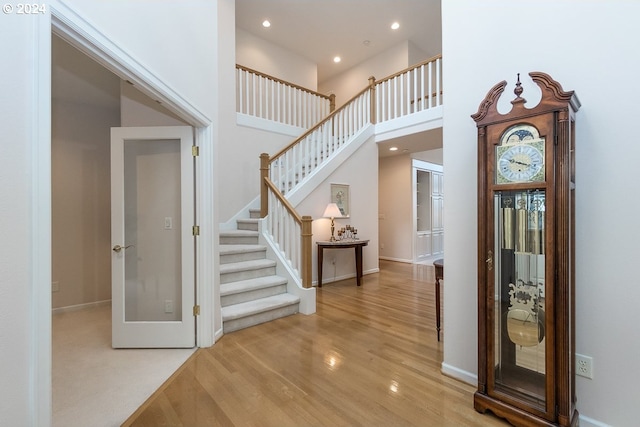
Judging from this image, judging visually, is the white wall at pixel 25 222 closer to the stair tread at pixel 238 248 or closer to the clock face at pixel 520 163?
the clock face at pixel 520 163

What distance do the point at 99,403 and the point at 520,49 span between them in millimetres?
3519

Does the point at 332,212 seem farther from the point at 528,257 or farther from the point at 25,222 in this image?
the point at 25,222

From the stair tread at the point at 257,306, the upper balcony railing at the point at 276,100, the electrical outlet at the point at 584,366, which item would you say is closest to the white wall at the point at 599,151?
the electrical outlet at the point at 584,366

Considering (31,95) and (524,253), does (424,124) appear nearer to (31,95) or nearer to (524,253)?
(524,253)

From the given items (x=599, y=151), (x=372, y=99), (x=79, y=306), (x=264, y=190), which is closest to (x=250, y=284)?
(x=264, y=190)

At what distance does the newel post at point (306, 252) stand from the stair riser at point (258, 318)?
318mm

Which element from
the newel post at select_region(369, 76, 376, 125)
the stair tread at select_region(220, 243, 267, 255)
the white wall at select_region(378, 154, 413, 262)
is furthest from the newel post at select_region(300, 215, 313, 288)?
the white wall at select_region(378, 154, 413, 262)

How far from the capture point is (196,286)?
2652mm

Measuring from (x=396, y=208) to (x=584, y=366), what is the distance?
19.6ft

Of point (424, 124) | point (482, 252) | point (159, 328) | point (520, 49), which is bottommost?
point (159, 328)

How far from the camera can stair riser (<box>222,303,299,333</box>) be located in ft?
9.87

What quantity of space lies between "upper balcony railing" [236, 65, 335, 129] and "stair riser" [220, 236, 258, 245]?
249 centimetres

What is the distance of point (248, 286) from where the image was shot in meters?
3.38

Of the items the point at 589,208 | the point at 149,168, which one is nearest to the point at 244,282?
the point at 149,168
